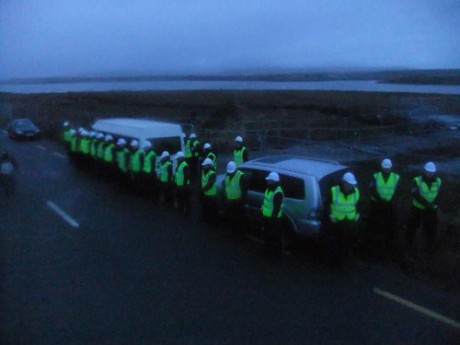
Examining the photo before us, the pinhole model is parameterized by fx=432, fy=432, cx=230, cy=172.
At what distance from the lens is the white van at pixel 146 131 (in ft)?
32.3

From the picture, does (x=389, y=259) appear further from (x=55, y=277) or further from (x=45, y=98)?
(x=45, y=98)

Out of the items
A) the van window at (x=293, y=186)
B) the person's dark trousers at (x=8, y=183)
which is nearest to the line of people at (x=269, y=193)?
the van window at (x=293, y=186)

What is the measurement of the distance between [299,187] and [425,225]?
2.19 metres

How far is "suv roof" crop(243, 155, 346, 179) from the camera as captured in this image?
22.7 ft

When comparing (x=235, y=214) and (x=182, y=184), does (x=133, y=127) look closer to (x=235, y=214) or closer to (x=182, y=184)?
(x=182, y=184)

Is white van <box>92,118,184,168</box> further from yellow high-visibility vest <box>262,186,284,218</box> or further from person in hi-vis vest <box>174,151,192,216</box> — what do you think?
yellow high-visibility vest <box>262,186,284,218</box>

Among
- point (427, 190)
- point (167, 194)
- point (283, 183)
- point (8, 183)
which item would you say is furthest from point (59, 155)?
point (427, 190)

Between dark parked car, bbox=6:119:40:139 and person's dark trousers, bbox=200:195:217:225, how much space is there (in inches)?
258

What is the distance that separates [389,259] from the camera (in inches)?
270

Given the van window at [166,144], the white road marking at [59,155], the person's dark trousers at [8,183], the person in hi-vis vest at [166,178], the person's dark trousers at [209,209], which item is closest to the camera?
the person's dark trousers at [209,209]

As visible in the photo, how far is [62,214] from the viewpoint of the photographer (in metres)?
8.54

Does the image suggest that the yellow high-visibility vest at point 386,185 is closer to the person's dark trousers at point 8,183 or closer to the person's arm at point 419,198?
the person's arm at point 419,198

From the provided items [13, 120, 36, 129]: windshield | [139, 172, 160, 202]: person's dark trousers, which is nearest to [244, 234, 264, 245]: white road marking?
[139, 172, 160, 202]: person's dark trousers

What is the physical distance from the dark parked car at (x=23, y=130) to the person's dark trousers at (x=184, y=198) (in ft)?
18.8
